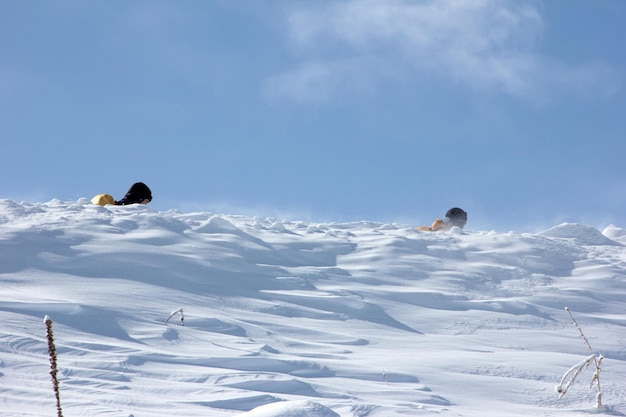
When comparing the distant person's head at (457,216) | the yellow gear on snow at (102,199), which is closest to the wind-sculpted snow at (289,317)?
the yellow gear on snow at (102,199)

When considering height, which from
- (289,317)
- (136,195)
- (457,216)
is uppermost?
(457,216)

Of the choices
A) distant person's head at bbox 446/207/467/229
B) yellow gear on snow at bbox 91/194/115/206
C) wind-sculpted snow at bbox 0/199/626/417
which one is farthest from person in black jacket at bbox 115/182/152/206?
distant person's head at bbox 446/207/467/229

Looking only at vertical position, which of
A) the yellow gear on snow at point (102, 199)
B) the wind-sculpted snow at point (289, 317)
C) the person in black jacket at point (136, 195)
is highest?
the person in black jacket at point (136, 195)

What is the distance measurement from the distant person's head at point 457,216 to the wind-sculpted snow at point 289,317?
3.55 metres

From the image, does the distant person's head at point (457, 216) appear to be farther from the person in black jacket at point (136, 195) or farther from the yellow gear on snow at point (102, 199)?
the yellow gear on snow at point (102, 199)

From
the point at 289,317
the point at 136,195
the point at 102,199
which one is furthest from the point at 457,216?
the point at 289,317

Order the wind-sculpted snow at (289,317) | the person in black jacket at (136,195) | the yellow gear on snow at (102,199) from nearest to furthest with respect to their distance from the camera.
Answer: the wind-sculpted snow at (289,317) < the yellow gear on snow at (102,199) < the person in black jacket at (136,195)

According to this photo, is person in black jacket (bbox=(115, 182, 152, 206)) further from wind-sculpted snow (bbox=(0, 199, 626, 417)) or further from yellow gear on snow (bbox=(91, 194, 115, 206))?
wind-sculpted snow (bbox=(0, 199, 626, 417))

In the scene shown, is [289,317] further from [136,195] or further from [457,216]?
[457,216]

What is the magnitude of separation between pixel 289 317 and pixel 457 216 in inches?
337

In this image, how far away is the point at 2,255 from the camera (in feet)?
21.4

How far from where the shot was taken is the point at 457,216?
1391 centimetres

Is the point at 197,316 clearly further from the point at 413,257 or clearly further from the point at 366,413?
the point at 413,257

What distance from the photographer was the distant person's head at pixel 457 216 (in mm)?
13867
